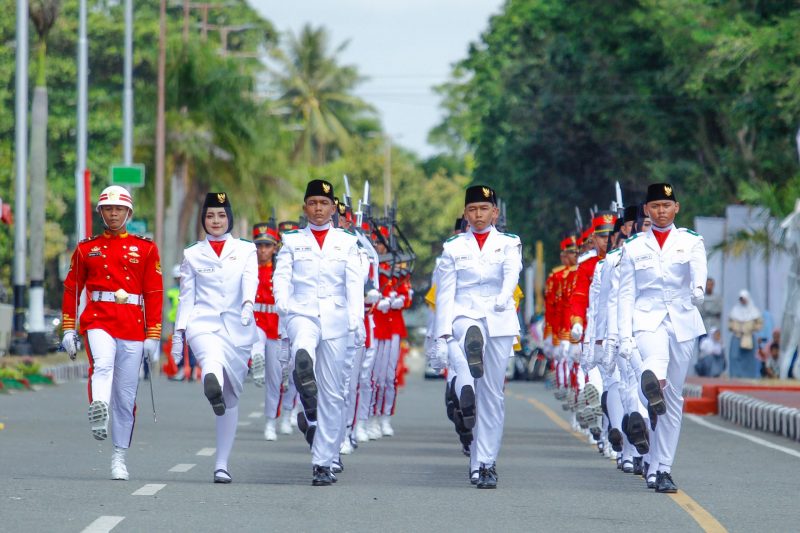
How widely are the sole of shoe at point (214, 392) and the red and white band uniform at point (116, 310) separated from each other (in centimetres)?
61

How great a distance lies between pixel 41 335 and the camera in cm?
4012

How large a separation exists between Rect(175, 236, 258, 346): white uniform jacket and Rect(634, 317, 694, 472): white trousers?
2.82 meters

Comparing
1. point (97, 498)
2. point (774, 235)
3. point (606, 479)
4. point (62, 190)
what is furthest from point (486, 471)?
point (62, 190)

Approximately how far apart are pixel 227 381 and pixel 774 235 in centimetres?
2170

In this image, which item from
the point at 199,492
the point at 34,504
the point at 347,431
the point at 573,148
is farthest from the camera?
the point at 573,148

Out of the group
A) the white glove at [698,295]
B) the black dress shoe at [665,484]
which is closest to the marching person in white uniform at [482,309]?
the black dress shoe at [665,484]

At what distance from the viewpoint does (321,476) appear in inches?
581

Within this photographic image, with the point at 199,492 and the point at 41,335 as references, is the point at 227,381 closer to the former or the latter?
the point at 199,492

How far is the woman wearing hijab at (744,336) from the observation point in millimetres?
35469

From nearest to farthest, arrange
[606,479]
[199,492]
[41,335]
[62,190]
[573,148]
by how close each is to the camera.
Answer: [199,492] < [606,479] < [41,335] < [573,148] < [62,190]

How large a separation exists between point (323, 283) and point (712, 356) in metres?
23.6

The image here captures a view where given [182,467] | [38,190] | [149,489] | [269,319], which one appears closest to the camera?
[149,489]

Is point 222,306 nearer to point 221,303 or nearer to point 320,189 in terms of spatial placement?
point 221,303

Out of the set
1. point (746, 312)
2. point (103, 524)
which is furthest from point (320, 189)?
point (746, 312)
